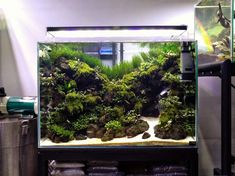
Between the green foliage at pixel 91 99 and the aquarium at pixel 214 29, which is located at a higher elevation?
A: the aquarium at pixel 214 29

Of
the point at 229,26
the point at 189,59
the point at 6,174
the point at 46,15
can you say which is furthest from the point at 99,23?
the point at 6,174

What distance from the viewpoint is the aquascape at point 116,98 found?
2.16 m

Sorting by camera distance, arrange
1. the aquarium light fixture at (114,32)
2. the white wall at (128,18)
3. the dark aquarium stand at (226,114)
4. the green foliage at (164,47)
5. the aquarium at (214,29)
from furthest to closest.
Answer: the white wall at (128,18), the aquarium light fixture at (114,32), the green foliage at (164,47), the aquarium at (214,29), the dark aquarium stand at (226,114)

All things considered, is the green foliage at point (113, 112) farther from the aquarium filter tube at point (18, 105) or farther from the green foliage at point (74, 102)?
the aquarium filter tube at point (18, 105)

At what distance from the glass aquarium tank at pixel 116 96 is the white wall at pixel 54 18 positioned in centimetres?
83

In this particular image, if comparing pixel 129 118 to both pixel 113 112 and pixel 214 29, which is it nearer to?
pixel 113 112

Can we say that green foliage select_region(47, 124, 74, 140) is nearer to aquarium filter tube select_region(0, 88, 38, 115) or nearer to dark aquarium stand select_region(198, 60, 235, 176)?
aquarium filter tube select_region(0, 88, 38, 115)

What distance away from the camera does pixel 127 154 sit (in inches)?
85.4

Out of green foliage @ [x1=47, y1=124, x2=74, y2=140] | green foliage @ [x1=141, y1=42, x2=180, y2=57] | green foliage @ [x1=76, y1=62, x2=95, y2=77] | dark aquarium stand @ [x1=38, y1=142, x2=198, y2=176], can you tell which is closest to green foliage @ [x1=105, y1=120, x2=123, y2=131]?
dark aquarium stand @ [x1=38, y1=142, x2=198, y2=176]

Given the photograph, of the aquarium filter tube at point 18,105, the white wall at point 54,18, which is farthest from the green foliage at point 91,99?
the white wall at point 54,18

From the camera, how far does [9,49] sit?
2.94m

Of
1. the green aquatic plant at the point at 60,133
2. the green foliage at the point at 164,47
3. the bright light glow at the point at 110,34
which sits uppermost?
the bright light glow at the point at 110,34

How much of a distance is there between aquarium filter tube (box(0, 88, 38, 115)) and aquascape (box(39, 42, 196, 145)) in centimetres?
42

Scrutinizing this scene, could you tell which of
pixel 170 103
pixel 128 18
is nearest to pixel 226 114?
pixel 170 103
